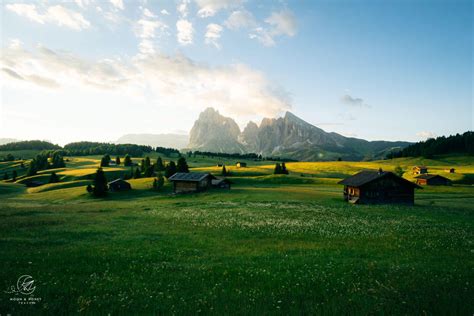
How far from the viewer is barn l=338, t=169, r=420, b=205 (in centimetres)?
5656

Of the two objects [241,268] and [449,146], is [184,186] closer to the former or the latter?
[241,268]

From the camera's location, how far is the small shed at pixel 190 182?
74.9m

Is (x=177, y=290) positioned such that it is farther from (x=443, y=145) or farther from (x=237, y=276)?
(x=443, y=145)

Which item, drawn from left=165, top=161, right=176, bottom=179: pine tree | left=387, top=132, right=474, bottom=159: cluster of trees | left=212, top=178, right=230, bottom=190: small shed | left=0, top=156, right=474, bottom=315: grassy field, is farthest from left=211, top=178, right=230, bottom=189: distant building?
left=387, top=132, right=474, bottom=159: cluster of trees

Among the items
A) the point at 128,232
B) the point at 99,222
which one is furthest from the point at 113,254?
the point at 99,222

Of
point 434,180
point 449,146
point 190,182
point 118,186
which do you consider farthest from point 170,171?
point 449,146

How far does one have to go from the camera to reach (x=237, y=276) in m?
12.2

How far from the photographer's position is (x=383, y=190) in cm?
5766

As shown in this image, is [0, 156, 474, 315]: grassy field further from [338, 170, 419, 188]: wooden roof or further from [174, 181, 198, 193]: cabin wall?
[174, 181, 198, 193]: cabin wall

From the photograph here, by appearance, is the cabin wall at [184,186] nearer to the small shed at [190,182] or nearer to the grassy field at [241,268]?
the small shed at [190,182]

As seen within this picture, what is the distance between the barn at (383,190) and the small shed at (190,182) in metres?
37.9

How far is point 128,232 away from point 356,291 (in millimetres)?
20403

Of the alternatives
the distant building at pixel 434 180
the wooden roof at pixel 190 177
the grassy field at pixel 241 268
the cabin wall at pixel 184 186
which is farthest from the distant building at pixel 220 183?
the distant building at pixel 434 180

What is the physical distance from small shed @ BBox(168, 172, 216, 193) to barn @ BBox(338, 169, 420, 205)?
124ft
